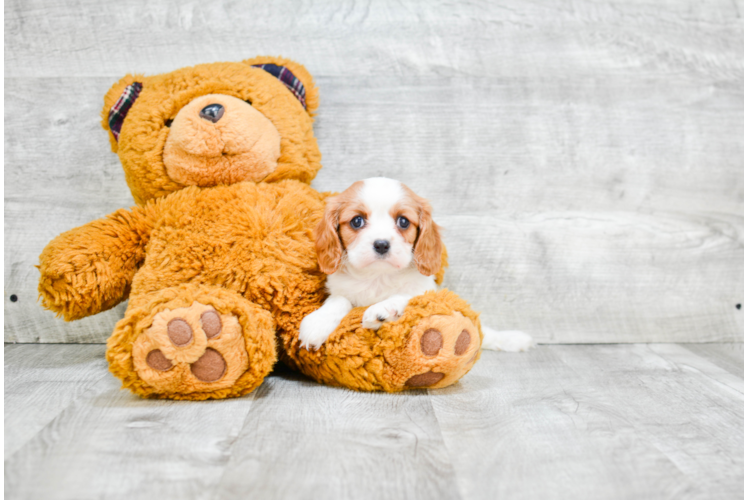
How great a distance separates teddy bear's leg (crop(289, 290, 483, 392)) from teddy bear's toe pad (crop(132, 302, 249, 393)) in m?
0.23

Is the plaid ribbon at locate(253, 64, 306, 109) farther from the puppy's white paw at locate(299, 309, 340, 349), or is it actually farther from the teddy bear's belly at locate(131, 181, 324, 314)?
the puppy's white paw at locate(299, 309, 340, 349)

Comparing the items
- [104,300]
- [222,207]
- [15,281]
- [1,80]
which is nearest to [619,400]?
[222,207]

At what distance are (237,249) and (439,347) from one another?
512 mm

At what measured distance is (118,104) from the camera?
1435 mm

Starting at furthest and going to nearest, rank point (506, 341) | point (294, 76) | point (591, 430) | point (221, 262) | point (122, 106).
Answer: point (506, 341)
point (294, 76)
point (122, 106)
point (221, 262)
point (591, 430)

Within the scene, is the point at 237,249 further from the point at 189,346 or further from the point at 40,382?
the point at 40,382

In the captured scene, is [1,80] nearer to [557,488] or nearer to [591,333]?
[557,488]

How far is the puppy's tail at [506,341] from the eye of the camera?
5.45 ft

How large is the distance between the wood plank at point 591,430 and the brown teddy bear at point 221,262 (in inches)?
6.0

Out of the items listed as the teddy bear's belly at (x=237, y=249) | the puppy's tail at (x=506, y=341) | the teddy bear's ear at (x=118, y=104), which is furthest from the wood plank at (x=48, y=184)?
the puppy's tail at (x=506, y=341)

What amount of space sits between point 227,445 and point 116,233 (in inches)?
25.5

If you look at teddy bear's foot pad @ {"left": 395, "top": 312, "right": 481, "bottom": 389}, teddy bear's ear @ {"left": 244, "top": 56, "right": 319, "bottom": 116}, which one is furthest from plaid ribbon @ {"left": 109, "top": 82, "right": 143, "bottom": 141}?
teddy bear's foot pad @ {"left": 395, "top": 312, "right": 481, "bottom": 389}

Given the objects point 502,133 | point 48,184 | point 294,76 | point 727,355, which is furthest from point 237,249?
point 727,355

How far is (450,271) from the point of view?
175 cm
